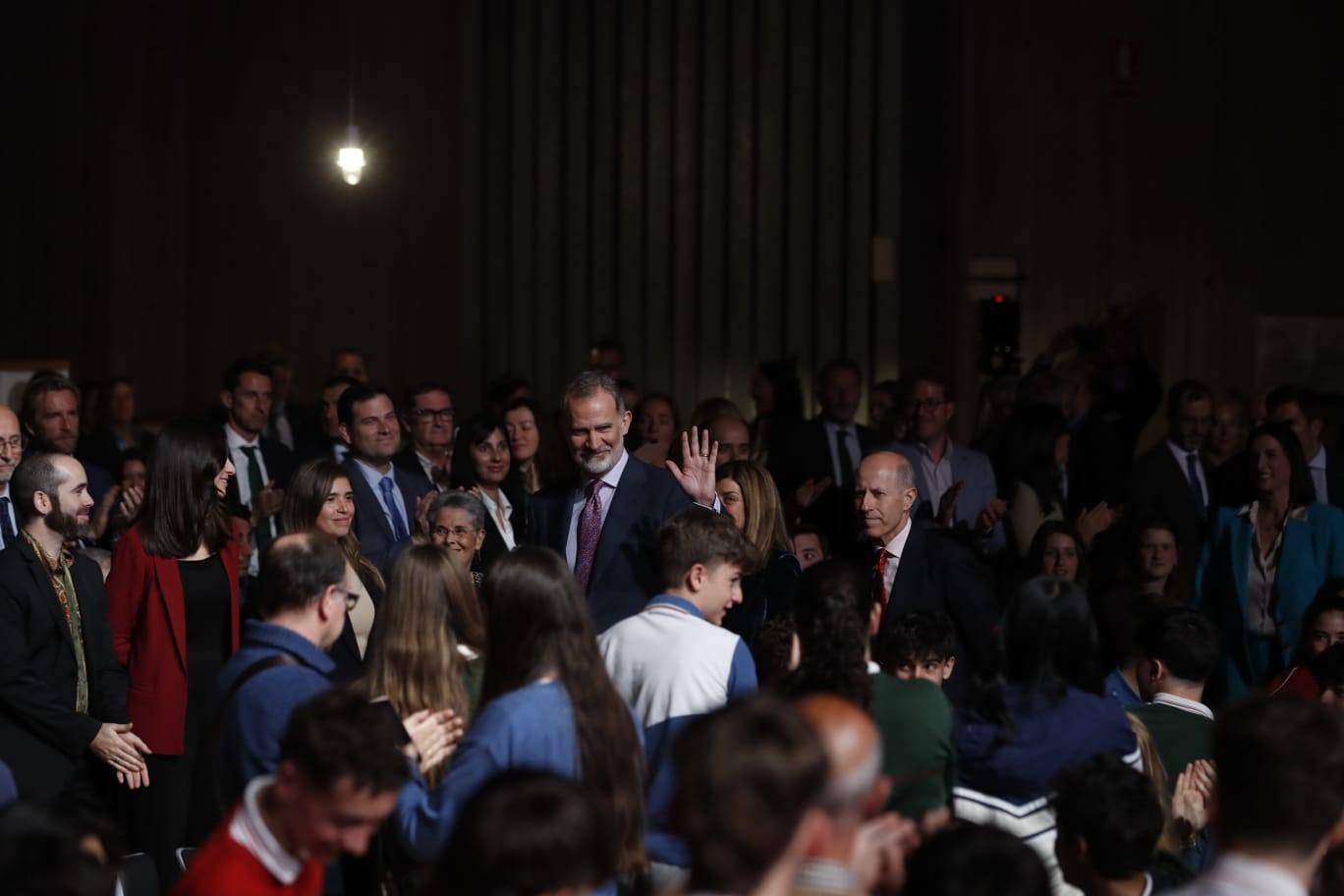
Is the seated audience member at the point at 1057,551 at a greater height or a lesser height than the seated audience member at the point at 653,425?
lesser

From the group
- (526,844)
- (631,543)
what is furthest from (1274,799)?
(631,543)

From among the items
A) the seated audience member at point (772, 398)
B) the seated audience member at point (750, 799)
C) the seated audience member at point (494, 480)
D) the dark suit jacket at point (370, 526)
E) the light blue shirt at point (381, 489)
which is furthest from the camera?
the seated audience member at point (772, 398)

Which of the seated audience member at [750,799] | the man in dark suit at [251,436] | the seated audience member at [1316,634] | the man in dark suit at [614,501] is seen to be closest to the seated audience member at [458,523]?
the man in dark suit at [614,501]

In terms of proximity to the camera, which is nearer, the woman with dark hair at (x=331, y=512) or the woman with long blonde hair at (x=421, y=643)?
the woman with long blonde hair at (x=421, y=643)

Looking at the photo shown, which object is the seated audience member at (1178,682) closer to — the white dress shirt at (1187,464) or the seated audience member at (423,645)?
the seated audience member at (423,645)

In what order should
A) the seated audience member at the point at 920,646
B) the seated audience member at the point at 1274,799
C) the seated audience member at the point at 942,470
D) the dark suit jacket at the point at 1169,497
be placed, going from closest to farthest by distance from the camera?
the seated audience member at the point at 1274,799
the seated audience member at the point at 920,646
the seated audience member at the point at 942,470
the dark suit jacket at the point at 1169,497

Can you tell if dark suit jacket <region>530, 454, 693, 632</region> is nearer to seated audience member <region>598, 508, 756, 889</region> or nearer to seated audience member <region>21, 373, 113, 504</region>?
seated audience member <region>598, 508, 756, 889</region>

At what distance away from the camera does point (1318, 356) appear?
10781 millimetres

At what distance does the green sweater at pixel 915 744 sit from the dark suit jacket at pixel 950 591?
43.6 inches

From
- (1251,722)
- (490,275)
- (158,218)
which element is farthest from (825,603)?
(158,218)

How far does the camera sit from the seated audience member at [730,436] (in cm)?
671

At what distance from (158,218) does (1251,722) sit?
10.3 meters

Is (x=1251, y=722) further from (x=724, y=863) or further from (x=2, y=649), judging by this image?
(x=2, y=649)

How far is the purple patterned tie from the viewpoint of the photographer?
194 inches
